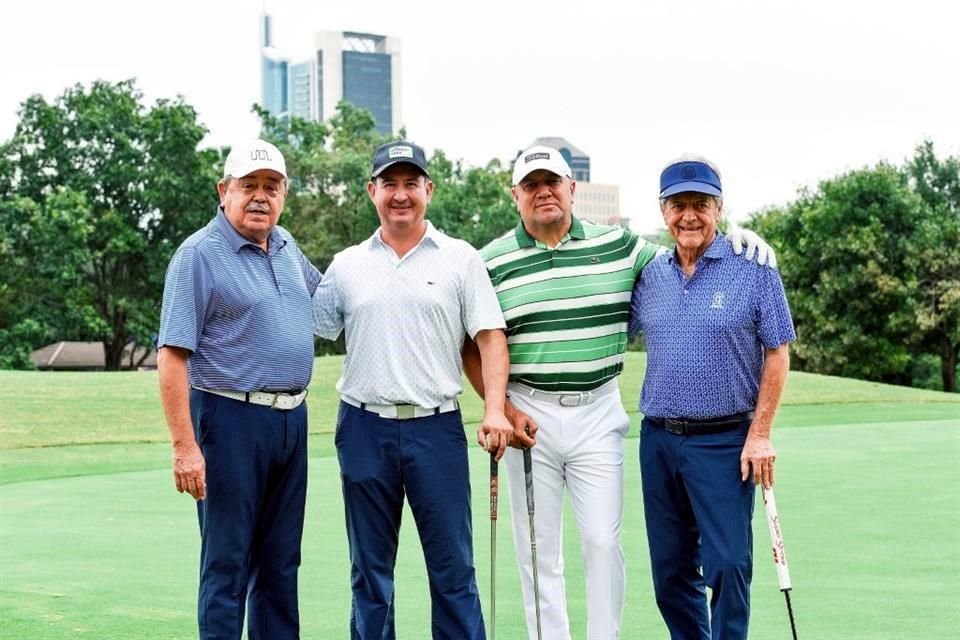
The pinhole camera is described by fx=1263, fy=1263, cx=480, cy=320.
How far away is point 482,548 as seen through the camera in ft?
24.5

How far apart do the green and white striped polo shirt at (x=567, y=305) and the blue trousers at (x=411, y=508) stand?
1.40ft

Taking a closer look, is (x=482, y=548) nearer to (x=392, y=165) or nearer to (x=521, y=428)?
(x=521, y=428)

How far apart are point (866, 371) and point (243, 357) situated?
40.6 m

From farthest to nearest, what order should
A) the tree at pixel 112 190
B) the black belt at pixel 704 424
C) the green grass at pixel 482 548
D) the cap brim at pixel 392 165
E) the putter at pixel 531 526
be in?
the tree at pixel 112 190
the green grass at pixel 482 548
the putter at pixel 531 526
the cap brim at pixel 392 165
the black belt at pixel 704 424

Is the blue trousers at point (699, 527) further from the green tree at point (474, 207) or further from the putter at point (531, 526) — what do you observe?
the green tree at point (474, 207)

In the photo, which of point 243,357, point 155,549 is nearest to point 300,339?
point 243,357

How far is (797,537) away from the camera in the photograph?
7.82m

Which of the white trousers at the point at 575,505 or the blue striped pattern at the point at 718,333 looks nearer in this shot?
the blue striped pattern at the point at 718,333

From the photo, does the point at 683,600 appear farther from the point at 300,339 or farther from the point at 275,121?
the point at 275,121

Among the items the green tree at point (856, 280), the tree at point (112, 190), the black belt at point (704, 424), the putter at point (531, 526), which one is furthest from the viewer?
the green tree at point (856, 280)

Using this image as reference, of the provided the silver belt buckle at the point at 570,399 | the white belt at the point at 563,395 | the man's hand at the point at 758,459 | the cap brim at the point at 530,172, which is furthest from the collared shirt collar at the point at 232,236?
the man's hand at the point at 758,459

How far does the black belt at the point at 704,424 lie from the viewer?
4.64 meters

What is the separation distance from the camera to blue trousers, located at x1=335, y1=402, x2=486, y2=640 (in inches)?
186

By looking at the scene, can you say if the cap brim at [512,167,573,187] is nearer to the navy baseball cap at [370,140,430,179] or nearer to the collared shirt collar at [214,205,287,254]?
the navy baseball cap at [370,140,430,179]
